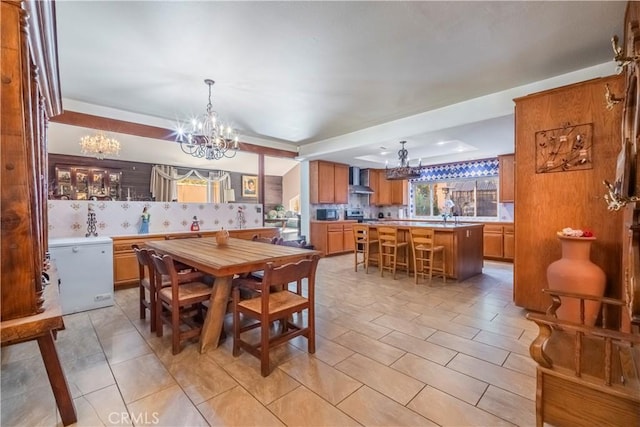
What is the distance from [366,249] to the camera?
5.22 meters

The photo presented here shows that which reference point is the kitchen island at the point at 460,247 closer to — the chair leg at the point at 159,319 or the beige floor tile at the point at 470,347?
the beige floor tile at the point at 470,347

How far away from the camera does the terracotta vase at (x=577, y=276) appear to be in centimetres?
232

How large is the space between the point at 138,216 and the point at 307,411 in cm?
412

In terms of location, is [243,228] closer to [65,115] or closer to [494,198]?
[65,115]

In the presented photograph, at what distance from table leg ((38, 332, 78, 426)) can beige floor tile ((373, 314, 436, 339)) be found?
91.7 inches

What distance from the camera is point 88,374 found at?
1.97m

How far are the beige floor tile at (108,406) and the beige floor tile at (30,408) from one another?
147 mm

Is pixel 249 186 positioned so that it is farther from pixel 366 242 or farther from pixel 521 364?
pixel 521 364

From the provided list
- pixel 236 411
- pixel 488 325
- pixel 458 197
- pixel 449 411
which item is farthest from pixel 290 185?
pixel 449 411

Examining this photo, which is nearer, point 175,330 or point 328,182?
point 175,330

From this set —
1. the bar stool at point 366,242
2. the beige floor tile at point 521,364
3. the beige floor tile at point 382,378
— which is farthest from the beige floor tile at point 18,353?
the bar stool at point 366,242

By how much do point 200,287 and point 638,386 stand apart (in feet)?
9.31

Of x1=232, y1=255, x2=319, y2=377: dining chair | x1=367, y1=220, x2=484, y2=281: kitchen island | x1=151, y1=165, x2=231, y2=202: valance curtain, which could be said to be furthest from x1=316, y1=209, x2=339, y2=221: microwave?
x1=151, y1=165, x2=231, y2=202: valance curtain

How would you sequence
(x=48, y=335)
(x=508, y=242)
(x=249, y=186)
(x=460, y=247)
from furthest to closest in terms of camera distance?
(x=249, y=186)
(x=508, y=242)
(x=460, y=247)
(x=48, y=335)
